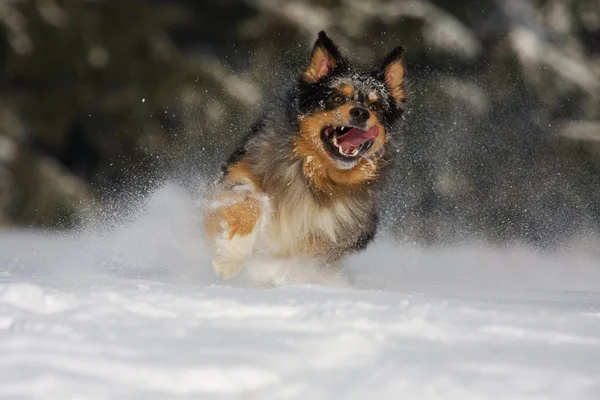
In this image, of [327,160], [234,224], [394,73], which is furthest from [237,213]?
[394,73]

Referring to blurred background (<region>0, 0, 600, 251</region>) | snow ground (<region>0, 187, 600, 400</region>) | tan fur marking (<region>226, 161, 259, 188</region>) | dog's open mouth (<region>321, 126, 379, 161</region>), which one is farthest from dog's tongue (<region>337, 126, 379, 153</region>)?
blurred background (<region>0, 0, 600, 251</region>)

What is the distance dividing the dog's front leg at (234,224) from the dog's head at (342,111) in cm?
38

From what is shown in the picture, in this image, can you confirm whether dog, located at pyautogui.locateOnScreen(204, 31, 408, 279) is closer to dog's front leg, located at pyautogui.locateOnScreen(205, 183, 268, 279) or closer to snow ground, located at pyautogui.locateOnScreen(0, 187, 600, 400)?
dog's front leg, located at pyautogui.locateOnScreen(205, 183, 268, 279)

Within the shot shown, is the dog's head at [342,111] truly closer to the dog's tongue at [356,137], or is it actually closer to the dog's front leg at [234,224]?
the dog's tongue at [356,137]

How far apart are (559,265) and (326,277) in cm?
263

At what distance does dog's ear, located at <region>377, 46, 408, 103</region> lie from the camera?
4.89 m

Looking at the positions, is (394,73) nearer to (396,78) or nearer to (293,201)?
(396,78)

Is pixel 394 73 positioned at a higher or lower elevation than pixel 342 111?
higher

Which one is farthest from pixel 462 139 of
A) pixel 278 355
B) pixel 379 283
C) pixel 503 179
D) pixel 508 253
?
pixel 278 355

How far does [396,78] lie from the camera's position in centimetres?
499

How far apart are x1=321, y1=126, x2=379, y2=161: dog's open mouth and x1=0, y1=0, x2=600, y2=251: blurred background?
4790 mm

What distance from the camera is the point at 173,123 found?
393 inches

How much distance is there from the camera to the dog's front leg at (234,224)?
4.45 m

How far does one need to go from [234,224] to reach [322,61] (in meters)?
1.07
